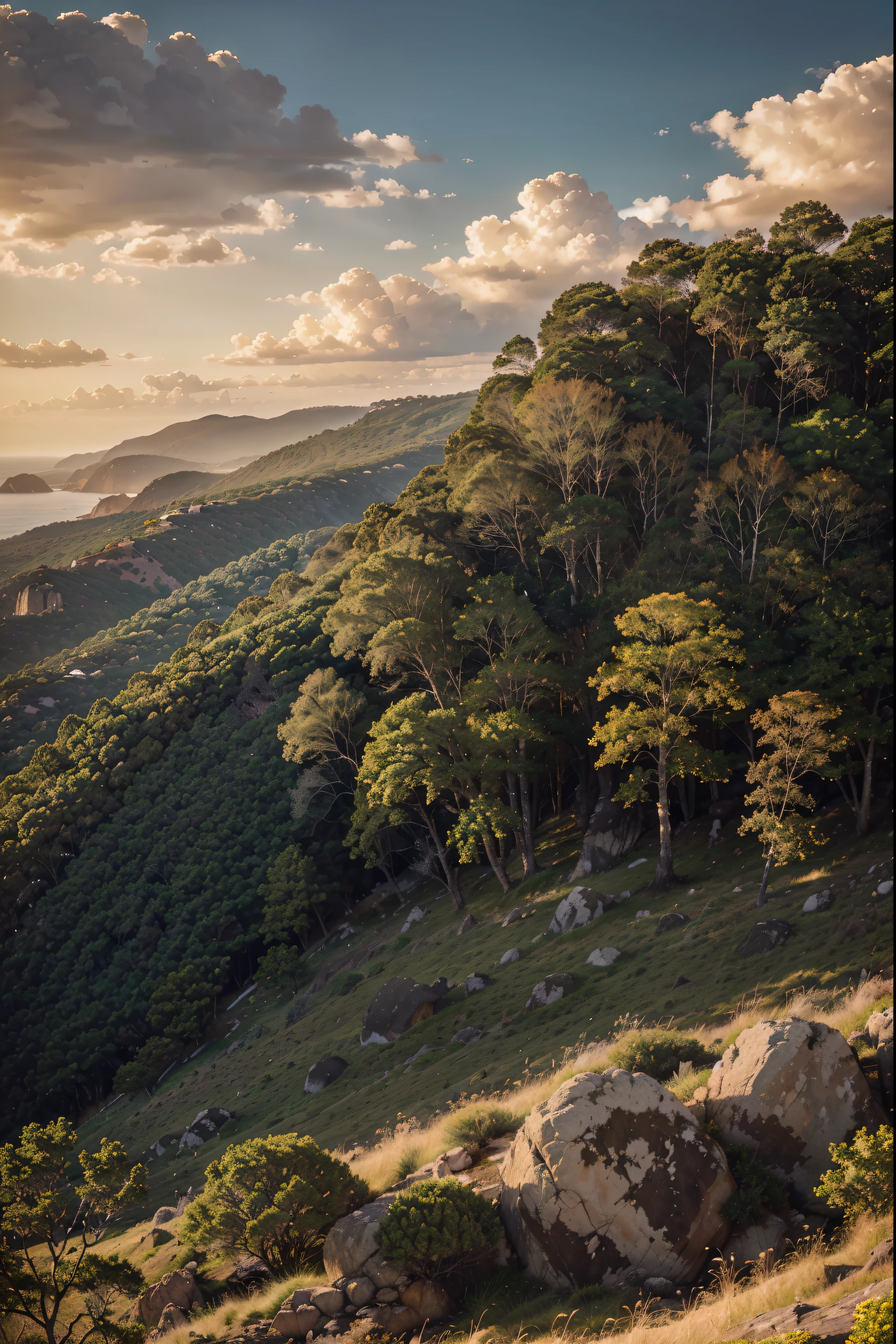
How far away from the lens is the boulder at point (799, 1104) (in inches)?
446

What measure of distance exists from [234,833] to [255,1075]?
2393 cm

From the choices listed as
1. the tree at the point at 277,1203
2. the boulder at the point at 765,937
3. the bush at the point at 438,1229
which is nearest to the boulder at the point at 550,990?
the boulder at the point at 765,937

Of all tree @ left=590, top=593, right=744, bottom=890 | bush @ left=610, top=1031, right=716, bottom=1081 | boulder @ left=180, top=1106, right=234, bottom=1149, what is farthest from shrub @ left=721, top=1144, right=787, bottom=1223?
boulder @ left=180, top=1106, right=234, bottom=1149

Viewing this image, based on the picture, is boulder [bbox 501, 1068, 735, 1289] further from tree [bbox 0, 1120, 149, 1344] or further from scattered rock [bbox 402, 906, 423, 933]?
scattered rock [bbox 402, 906, 423, 933]

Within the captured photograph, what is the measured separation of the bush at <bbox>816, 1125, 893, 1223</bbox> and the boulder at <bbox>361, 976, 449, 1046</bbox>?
22.7 m

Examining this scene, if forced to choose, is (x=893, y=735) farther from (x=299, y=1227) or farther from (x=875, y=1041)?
(x=299, y=1227)

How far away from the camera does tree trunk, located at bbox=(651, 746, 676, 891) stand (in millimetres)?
29719

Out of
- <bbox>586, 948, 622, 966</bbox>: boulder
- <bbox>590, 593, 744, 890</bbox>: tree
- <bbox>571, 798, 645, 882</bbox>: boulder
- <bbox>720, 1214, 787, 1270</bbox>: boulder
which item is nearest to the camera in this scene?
<bbox>720, 1214, 787, 1270</bbox>: boulder

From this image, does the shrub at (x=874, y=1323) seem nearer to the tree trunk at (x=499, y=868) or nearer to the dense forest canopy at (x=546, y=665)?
the dense forest canopy at (x=546, y=665)

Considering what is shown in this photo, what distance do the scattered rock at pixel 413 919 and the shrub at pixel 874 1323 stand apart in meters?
39.4

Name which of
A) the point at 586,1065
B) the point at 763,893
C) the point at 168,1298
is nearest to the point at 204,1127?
the point at 168,1298

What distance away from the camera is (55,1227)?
16156mm

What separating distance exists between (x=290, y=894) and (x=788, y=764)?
37.3 metres

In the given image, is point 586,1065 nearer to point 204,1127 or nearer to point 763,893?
point 763,893
